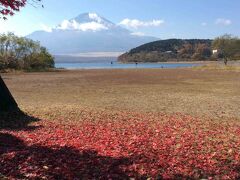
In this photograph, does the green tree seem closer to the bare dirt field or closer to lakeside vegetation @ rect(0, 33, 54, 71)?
lakeside vegetation @ rect(0, 33, 54, 71)

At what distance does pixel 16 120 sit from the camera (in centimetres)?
1533

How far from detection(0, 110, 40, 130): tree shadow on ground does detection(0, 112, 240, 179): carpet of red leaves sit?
1.70ft

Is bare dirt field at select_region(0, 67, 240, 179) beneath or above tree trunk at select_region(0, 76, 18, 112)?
beneath

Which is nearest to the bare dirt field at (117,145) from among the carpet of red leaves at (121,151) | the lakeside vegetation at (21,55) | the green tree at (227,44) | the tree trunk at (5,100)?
the carpet of red leaves at (121,151)

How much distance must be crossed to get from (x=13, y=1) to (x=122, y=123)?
243 inches

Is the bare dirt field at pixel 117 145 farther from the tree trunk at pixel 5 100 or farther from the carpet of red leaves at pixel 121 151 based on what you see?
the tree trunk at pixel 5 100

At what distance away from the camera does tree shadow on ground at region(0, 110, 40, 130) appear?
14.0 meters

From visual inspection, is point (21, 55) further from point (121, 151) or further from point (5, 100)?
point (121, 151)

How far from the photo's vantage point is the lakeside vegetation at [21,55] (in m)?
82.4

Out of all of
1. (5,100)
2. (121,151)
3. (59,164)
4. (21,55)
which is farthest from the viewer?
(21,55)

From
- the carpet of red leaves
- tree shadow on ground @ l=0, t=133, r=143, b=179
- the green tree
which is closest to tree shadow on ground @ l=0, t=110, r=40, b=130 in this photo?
the carpet of red leaves

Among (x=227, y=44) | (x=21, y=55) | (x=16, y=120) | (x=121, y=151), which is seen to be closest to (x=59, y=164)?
(x=121, y=151)

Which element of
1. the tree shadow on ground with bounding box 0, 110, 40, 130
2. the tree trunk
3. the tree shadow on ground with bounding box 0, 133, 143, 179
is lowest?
the tree shadow on ground with bounding box 0, 110, 40, 130

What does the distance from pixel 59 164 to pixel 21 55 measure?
8164 centimetres
